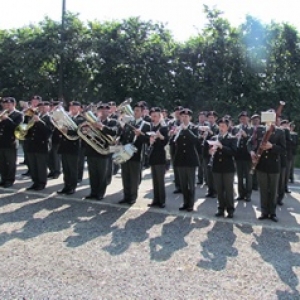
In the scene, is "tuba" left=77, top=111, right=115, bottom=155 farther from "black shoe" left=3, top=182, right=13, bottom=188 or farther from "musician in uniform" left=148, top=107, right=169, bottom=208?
"black shoe" left=3, top=182, right=13, bottom=188

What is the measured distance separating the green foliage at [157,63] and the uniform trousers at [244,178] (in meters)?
10.9

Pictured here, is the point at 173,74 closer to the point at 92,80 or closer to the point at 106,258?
the point at 92,80

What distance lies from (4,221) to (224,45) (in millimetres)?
16775

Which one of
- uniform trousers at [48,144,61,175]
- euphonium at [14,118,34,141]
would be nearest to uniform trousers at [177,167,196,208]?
euphonium at [14,118,34,141]

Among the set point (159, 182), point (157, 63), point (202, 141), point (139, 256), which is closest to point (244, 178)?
point (202, 141)

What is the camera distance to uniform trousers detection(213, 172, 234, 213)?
7176 mm

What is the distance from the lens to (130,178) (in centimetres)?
812

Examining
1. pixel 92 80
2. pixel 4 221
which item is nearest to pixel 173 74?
pixel 92 80

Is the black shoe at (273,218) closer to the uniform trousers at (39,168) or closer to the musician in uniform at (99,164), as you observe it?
the musician in uniform at (99,164)

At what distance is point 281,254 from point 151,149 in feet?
11.2

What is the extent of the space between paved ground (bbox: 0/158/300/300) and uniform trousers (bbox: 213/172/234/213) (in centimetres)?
28

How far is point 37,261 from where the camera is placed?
4887 mm

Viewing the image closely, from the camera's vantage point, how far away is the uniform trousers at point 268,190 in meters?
7.07

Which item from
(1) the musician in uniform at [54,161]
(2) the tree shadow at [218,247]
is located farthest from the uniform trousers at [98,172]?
(2) the tree shadow at [218,247]
